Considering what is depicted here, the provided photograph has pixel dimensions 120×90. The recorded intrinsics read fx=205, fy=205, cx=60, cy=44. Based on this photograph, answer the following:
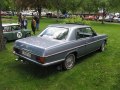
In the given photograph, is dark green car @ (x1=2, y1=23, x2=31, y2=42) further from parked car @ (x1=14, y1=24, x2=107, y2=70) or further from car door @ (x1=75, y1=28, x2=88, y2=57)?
car door @ (x1=75, y1=28, x2=88, y2=57)

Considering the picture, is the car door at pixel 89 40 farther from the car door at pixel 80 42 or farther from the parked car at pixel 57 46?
the car door at pixel 80 42

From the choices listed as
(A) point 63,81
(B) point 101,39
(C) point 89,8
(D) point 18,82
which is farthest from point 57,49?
(C) point 89,8

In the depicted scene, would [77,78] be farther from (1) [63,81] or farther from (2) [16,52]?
(2) [16,52]

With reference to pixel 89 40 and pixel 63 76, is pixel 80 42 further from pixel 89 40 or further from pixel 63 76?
pixel 63 76

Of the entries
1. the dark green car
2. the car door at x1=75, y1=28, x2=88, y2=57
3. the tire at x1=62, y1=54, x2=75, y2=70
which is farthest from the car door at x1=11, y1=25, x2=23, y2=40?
the tire at x1=62, y1=54, x2=75, y2=70

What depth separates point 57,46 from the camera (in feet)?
22.7

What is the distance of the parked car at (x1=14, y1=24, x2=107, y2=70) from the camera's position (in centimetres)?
663

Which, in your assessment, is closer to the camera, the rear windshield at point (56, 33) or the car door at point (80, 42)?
the rear windshield at point (56, 33)

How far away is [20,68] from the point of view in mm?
7855

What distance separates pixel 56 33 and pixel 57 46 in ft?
3.89

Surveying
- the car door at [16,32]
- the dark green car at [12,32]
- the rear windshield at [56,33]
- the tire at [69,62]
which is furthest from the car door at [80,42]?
the car door at [16,32]

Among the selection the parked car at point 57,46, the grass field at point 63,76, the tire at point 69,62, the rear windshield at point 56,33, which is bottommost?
the grass field at point 63,76

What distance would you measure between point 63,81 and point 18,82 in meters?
1.46

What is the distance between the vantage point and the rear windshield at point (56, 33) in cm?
776
